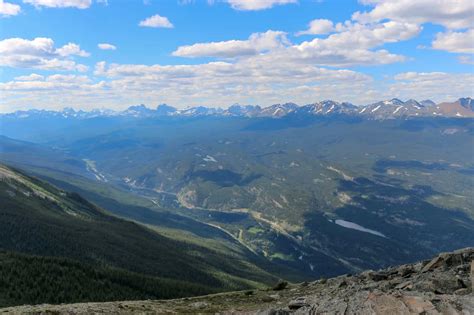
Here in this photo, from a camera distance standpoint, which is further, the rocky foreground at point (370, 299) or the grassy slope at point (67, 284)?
the grassy slope at point (67, 284)

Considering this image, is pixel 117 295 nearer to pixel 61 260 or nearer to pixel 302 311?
pixel 61 260

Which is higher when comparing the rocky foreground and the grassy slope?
the rocky foreground

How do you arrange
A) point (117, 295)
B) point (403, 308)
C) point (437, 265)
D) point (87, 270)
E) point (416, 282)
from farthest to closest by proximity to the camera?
point (87, 270) → point (117, 295) → point (437, 265) → point (416, 282) → point (403, 308)

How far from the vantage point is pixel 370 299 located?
42.0 meters

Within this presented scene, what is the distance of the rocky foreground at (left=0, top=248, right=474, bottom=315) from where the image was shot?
39.9 m

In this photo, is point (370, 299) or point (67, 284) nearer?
point (370, 299)

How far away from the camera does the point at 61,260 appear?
464 ft

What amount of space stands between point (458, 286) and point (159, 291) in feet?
366

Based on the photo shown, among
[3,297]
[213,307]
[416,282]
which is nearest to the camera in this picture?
[416,282]

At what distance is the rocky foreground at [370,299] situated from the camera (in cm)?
3991

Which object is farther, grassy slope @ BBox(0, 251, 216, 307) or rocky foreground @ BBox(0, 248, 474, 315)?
grassy slope @ BBox(0, 251, 216, 307)

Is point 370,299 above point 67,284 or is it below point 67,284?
above

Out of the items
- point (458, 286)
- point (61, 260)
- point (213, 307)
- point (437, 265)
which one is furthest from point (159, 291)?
point (458, 286)

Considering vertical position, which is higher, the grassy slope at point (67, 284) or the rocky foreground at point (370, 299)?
the rocky foreground at point (370, 299)
